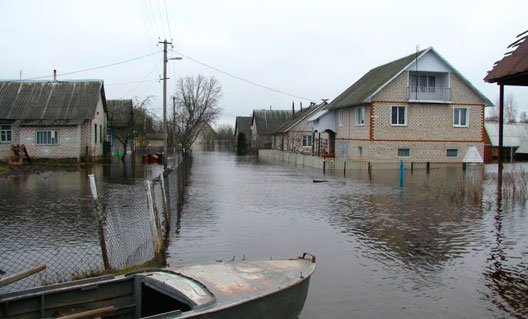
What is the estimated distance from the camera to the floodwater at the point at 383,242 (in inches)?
294

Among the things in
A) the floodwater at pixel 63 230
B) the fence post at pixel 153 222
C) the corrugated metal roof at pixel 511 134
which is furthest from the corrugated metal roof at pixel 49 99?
the corrugated metal roof at pixel 511 134

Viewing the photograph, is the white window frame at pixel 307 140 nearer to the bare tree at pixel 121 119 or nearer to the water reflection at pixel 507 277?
the bare tree at pixel 121 119

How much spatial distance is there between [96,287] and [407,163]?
106 feet

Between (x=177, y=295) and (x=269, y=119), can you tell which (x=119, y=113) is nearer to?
(x=269, y=119)

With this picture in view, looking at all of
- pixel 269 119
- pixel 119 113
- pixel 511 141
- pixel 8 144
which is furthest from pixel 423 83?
pixel 269 119

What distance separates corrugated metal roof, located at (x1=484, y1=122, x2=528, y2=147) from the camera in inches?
2077

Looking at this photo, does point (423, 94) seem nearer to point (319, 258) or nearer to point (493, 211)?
point (493, 211)

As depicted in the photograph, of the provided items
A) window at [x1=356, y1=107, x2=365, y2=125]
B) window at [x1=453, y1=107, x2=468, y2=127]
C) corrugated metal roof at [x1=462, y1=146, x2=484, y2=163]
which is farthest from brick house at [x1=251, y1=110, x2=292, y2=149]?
corrugated metal roof at [x1=462, y1=146, x2=484, y2=163]

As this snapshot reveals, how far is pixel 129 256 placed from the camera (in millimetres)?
9094

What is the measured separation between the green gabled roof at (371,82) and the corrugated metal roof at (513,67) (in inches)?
932

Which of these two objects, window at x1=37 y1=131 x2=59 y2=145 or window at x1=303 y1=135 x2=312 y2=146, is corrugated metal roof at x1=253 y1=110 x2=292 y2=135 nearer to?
window at x1=303 y1=135 x2=312 y2=146

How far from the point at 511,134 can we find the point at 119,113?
39684 millimetres

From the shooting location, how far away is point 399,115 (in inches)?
1483

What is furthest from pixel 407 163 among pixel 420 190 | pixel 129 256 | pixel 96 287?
pixel 96 287
